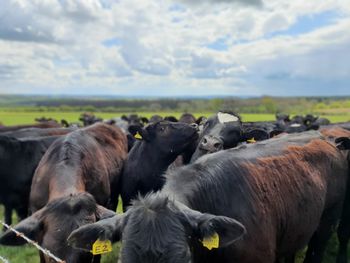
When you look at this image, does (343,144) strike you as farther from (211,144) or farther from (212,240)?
(212,240)

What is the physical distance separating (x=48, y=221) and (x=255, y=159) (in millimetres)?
2353

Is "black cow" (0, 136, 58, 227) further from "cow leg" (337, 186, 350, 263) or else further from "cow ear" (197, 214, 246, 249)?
"cow ear" (197, 214, 246, 249)

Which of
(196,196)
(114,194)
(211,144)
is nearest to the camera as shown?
(196,196)

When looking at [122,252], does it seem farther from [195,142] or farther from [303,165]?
[195,142]

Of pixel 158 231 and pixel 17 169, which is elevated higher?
pixel 158 231

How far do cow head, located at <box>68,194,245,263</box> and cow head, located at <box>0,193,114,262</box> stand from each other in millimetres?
802

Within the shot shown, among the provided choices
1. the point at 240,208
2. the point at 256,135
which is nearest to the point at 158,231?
the point at 240,208

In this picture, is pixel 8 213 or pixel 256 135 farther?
pixel 8 213

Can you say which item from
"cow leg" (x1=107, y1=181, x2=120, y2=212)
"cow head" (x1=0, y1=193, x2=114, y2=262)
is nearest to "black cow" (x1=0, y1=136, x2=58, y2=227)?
"cow leg" (x1=107, y1=181, x2=120, y2=212)

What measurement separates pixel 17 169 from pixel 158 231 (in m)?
6.20

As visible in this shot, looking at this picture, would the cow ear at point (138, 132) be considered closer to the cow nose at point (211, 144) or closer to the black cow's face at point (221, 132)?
the black cow's face at point (221, 132)

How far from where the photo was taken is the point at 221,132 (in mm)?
7375

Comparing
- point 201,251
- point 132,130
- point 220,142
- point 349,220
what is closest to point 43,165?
point 132,130

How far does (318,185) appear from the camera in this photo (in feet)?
17.3
